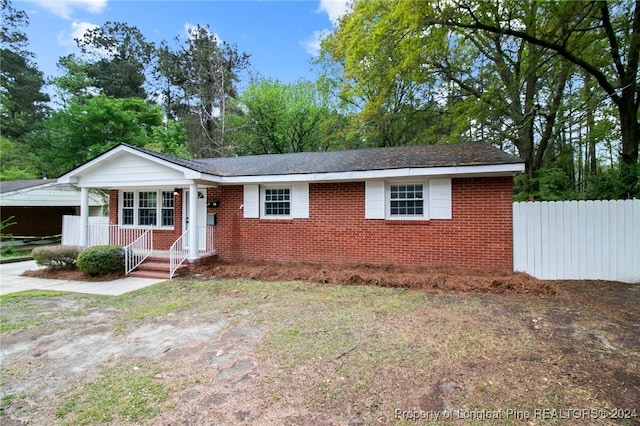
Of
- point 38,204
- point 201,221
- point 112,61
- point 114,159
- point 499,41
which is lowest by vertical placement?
point 201,221

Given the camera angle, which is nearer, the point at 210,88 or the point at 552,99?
the point at 552,99

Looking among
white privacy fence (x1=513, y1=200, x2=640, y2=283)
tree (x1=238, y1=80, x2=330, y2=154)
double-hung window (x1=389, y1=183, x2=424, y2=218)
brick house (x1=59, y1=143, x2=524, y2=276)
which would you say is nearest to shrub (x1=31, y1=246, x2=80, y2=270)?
brick house (x1=59, y1=143, x2=524, y2=276)

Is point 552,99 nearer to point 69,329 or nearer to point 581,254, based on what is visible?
point 581,254

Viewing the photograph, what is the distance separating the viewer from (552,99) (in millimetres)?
13961

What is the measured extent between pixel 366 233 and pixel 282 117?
52.7 feet

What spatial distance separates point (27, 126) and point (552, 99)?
117 ft

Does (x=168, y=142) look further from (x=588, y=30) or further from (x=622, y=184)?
(x=622, y=184)

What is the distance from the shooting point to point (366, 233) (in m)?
8.94

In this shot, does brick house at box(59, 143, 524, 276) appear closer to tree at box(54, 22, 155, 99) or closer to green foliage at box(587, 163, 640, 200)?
green foliage at box(587, 163, 640, 200)

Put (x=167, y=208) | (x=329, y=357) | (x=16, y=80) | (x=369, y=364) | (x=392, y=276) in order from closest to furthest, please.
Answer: (x=369, y=364)
(x=329, y=357)
(x=392, y=276)
(x=167, y=208)
(x=16, y=80)

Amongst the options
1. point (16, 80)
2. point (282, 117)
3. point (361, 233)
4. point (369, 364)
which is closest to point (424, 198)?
point (361, 233)

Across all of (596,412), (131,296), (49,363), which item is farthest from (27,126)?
(596,412)

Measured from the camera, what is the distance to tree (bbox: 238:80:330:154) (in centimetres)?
2238

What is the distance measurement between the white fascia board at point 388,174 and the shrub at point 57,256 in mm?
4919
